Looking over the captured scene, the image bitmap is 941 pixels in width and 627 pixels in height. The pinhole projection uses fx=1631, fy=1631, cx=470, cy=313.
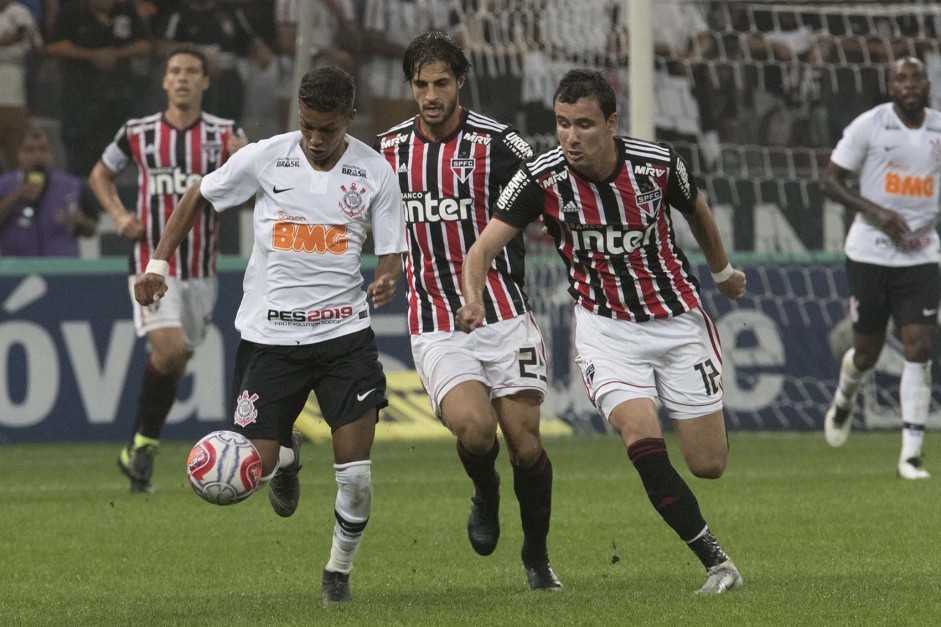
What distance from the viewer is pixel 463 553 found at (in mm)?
7125

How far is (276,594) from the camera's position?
602cm

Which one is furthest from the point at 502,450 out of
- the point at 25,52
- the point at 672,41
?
the point at 25,52

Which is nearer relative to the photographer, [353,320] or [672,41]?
[353,320]

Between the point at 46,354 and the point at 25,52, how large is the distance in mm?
3486

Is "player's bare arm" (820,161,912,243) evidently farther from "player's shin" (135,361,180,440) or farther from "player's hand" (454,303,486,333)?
"player's hand" (454,303,486,333)

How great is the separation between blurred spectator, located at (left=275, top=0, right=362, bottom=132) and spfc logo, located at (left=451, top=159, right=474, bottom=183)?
906 cm

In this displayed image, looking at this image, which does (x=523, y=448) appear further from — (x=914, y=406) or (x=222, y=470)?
(x=914, y=406)

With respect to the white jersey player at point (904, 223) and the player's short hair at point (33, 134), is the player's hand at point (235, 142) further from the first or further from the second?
the player's short hair at point (33, 134)

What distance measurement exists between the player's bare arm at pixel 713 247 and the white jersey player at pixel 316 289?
1.11 meters

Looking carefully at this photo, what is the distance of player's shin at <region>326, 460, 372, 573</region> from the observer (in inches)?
229

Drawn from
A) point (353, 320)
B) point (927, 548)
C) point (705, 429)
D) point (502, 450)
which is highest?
point (353, 320)

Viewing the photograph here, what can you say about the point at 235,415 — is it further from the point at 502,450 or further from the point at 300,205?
the point at 502,450

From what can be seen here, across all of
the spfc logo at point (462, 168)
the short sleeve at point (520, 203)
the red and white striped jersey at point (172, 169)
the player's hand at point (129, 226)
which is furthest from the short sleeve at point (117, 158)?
the short sleeve at point (520, 203)

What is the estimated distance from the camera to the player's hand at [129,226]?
9344mm
